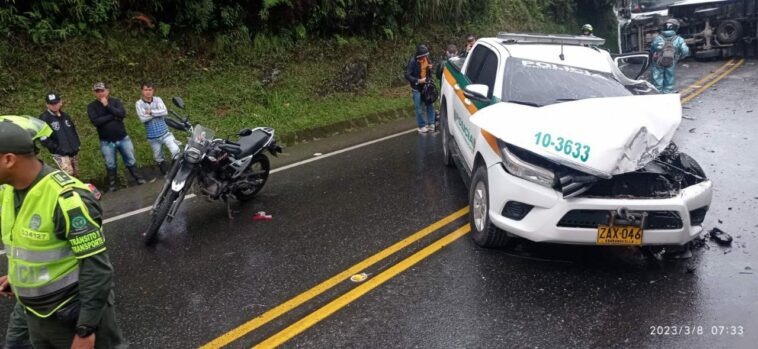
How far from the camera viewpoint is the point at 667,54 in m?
11.6

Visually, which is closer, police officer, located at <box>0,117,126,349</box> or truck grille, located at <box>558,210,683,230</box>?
police officer, located at <box>0,117,126,349</box>

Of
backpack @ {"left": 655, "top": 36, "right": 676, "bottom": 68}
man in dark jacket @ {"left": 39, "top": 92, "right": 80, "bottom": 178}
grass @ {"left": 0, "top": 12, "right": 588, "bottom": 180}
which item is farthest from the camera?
backpack @ {"left": 655, "top": 36, "right": 676, "bottom": 68}

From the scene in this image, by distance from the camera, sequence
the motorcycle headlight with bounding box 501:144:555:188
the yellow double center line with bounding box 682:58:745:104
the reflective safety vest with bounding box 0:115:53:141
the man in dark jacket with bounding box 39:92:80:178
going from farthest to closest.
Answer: the yellow double center line with bounding box 682:58:745:104, the man in dark jacket with bounding box 39:92:80:178, the motorcycle headlight with bounding box 501:144:555:188, the reflective safety vest with bounding box 0:115:53:141

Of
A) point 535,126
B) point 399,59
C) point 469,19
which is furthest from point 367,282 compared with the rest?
point 469,19

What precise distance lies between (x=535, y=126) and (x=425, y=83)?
5.95m

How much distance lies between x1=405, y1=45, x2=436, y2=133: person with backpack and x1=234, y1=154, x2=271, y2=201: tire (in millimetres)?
3938

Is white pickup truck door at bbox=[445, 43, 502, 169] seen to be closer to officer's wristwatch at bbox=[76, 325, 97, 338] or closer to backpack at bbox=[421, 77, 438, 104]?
backpack at bbox=[421, 77, 438, 104]

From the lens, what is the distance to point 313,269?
530 cm

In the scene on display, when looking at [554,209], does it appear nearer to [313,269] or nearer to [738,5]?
[313,269]

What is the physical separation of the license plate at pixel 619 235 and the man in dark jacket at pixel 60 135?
22.1ft

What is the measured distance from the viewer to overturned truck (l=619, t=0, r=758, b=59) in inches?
657

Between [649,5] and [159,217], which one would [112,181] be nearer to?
[159,217]

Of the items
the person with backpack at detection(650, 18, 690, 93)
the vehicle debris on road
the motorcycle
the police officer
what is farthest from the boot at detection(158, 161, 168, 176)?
the person with backpack at detection(650, 18, 690, 93)

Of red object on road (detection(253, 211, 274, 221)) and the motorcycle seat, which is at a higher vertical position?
the motorcycle seat
